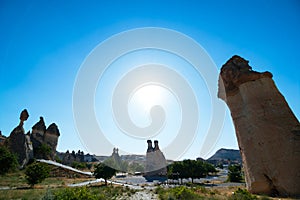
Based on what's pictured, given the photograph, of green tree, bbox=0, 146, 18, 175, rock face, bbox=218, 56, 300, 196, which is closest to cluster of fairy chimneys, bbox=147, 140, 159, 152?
green tree, bbox=0, 146, 18, 175

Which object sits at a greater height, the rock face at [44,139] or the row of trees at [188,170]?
the rock face at [44,139]

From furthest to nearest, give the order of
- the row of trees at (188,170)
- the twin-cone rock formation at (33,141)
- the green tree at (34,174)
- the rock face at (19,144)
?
the row of trees at (188,170)
the twin-cone rock formation at (33,141)
the rock face at (19,144)
the green tree at (34,174)

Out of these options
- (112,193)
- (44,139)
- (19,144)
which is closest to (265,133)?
(112,193)

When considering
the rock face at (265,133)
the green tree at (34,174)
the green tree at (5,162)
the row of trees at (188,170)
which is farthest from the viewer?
the row of trees at (188,170)

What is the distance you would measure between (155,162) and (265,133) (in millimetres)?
66163

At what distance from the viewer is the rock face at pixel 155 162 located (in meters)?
71.1

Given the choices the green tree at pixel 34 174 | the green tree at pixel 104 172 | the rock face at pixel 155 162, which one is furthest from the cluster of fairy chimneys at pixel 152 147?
the green tree at pixel 34 174

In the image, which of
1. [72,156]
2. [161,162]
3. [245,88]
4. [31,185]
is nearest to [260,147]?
[245,88]

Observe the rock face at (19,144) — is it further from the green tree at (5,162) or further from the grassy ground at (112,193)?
the grassy ground at (112,193)

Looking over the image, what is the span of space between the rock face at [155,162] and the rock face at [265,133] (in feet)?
193

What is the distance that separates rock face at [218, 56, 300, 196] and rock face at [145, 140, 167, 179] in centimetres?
5872

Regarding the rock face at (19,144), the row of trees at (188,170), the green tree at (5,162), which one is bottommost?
the row of trees at (188,170)

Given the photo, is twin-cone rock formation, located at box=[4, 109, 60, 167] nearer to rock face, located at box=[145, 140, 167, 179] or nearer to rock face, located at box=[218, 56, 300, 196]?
rock face, located at box=[145, 140, 167, 179]

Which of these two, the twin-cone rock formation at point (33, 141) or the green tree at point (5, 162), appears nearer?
the green tree at point (5, 162)
